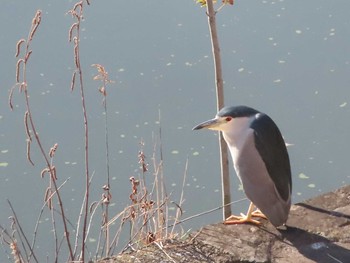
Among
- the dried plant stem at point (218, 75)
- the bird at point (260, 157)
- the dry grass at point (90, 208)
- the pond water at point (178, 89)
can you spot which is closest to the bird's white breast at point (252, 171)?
the bird at point (260, 157)

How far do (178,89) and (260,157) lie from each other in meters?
1.97

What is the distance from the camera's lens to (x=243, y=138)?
1.89 metres

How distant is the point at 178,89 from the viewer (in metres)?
3.83

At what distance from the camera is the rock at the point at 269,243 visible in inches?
71.9

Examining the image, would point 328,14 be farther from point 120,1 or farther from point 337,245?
point 337,245

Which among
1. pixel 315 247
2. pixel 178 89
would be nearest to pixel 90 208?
pixel 315 247

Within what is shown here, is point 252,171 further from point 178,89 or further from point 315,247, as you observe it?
point 178,89

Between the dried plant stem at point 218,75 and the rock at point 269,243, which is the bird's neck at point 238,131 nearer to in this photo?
the rock at point 269,243

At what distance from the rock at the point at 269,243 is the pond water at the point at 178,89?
1041mm

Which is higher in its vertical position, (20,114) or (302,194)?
(20,114)

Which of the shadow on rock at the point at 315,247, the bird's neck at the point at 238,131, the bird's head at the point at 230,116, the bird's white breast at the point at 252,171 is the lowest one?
the shadow on rock at the point at 315,247

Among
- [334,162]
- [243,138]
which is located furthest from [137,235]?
[334,162]

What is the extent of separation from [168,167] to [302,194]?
0.61 meters

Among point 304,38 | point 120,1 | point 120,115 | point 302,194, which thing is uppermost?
point 120,1
